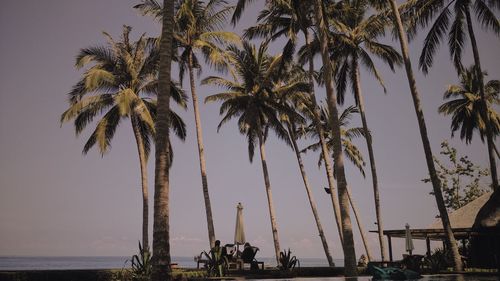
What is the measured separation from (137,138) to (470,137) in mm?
27916

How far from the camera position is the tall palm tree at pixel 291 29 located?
22.6m

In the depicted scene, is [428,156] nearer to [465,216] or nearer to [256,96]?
[465,216]

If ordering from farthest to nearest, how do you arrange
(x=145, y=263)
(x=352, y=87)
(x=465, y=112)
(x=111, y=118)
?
(x=465, y=112), (x=352, y=87), (x=111, y=118), (x=145, y=263)

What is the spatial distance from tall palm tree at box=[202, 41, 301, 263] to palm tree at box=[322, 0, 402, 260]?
4.37 m

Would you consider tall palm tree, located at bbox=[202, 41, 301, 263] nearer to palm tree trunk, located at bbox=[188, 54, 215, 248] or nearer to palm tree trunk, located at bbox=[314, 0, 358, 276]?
palm tree trunk, located at bbox=[188, 54, 215, 248]

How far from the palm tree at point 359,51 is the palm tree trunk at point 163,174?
49.4ft

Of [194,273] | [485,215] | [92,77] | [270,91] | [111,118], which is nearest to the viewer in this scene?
[194,273]

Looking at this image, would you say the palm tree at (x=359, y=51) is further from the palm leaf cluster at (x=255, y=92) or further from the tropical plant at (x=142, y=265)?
the tropical plant at (x=142, y=265)

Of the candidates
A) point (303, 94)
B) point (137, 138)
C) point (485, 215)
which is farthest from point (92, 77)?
point (485, 215)

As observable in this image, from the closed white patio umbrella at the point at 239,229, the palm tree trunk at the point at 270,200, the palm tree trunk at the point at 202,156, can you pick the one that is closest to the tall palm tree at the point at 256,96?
the palm tree trunk at the point at 270,200

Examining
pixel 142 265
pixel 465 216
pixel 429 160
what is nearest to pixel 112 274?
pixel 142 265

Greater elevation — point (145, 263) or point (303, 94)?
point (303, 94)

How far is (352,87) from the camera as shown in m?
27.6

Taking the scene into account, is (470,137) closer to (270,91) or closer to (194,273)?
(270,91)
